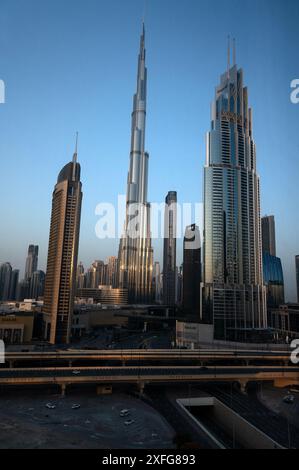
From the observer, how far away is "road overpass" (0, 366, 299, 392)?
11.0 meters

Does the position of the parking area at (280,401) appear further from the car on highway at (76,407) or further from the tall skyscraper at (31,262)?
the tall skyscraper at (31,262)

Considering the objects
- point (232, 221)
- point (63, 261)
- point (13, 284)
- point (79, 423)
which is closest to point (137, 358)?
point (79, 423)

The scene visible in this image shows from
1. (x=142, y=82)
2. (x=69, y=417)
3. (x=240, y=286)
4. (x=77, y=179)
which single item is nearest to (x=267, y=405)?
(x=69, y=417)

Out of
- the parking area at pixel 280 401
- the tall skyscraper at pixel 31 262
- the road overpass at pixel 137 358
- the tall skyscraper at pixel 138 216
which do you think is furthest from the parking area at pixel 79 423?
the tall skyscraper at pixel 138 216

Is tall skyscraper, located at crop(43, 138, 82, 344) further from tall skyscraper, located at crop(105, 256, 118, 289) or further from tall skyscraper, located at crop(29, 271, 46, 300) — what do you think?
tall skyscraper, located at crop(105, 256, 118, 289)

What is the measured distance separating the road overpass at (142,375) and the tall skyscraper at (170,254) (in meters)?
61.2

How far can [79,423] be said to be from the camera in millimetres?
8203

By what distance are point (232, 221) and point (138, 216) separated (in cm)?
5485

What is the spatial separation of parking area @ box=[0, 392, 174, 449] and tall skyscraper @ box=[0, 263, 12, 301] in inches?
1601

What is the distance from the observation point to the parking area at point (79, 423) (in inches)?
268

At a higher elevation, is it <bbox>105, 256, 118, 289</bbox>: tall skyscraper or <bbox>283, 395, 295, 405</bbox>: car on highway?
<bbox>105, 256, 118, 289</bbox>: tall skyscraper

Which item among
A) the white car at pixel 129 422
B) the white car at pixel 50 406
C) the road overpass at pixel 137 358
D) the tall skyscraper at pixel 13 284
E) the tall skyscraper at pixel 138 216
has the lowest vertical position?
the white car at pixel 50 406

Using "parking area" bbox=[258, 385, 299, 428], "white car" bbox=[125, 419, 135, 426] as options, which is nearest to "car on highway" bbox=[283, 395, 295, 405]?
"parking area" bbox=[258, 385, 299, 428]
